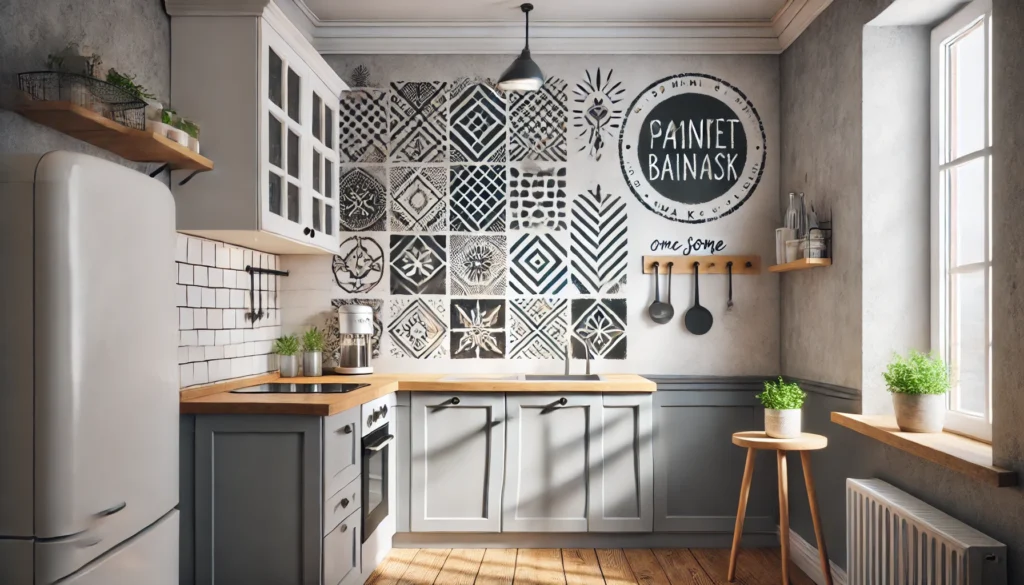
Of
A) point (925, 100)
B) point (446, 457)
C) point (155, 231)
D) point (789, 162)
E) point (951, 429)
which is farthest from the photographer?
point (789, 162)

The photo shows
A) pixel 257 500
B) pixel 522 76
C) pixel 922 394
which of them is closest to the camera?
pixel 922 394

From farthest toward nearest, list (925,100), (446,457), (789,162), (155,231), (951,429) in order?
(789,162) < (446,457) < (925,100) < (951,429) < (155,231)

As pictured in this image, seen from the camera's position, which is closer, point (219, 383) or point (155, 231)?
point (155, 231)

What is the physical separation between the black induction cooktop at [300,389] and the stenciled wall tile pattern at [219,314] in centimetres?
→ 18

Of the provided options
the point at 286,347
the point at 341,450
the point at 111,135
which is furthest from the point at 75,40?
the point at 286,347

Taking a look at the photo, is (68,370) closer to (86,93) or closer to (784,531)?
(86,93)

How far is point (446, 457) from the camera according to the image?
3.60 metres

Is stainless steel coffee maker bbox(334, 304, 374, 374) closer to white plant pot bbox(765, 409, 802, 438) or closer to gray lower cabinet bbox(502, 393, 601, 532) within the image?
gray lower cabinet bbox(502, 393, 601, 532)

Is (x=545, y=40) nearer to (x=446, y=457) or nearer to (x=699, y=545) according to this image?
(x=446, y=457)

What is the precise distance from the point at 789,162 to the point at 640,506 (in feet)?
6.24

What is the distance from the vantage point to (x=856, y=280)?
3.04 m

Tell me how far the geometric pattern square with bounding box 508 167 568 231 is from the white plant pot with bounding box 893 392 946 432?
1.95 m

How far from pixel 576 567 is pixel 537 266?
1.53m

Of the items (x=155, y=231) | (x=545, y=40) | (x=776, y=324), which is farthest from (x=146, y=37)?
(x=776, y=324)
